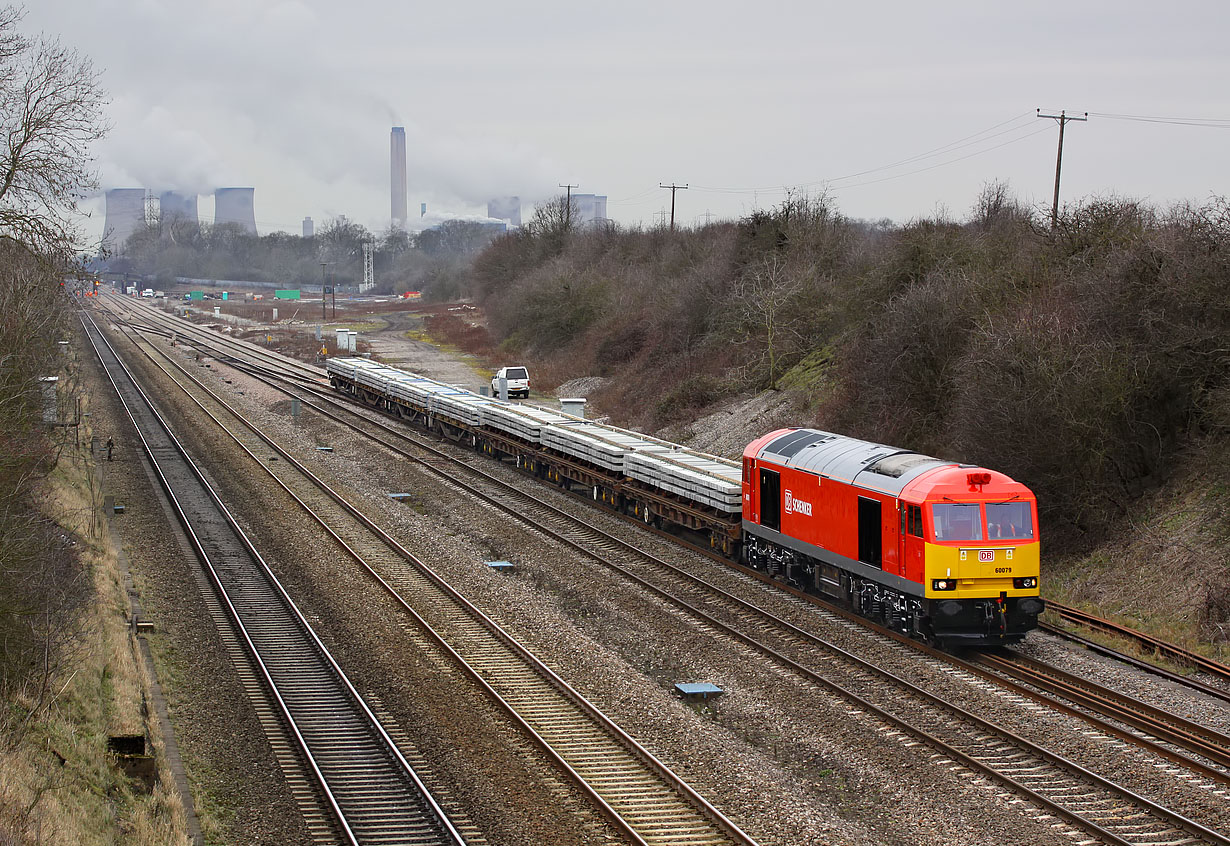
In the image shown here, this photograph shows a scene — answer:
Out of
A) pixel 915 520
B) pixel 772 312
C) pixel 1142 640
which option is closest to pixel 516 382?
pixel 772 312

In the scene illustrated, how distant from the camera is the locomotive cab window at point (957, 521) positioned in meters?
17.1

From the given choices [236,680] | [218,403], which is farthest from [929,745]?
A: [218,403]

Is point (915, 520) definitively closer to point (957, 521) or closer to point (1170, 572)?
point (957, 521)

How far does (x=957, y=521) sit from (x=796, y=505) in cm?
414

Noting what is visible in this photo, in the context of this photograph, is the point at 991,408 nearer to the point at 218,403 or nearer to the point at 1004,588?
the point at 1004,588

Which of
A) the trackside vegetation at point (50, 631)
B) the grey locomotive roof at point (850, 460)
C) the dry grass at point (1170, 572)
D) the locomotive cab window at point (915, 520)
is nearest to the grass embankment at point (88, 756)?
the trackside vegetation at point (50, 631)

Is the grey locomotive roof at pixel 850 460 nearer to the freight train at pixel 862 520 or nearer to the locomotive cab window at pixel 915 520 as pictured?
the freight train at pixel 862 520

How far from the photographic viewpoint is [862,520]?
18859 mm

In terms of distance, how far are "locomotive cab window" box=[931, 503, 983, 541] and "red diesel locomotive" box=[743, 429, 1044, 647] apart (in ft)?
0.05

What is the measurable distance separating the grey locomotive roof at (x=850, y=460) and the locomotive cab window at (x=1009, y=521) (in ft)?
4.26

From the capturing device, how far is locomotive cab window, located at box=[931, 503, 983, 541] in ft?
56.2

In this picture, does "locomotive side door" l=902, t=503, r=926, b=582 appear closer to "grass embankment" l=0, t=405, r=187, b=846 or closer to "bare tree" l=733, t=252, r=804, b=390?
"grass embankment" l=0, t=405, r=187, b=846

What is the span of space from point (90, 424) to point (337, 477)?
14.7 m

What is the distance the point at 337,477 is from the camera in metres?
33.9
